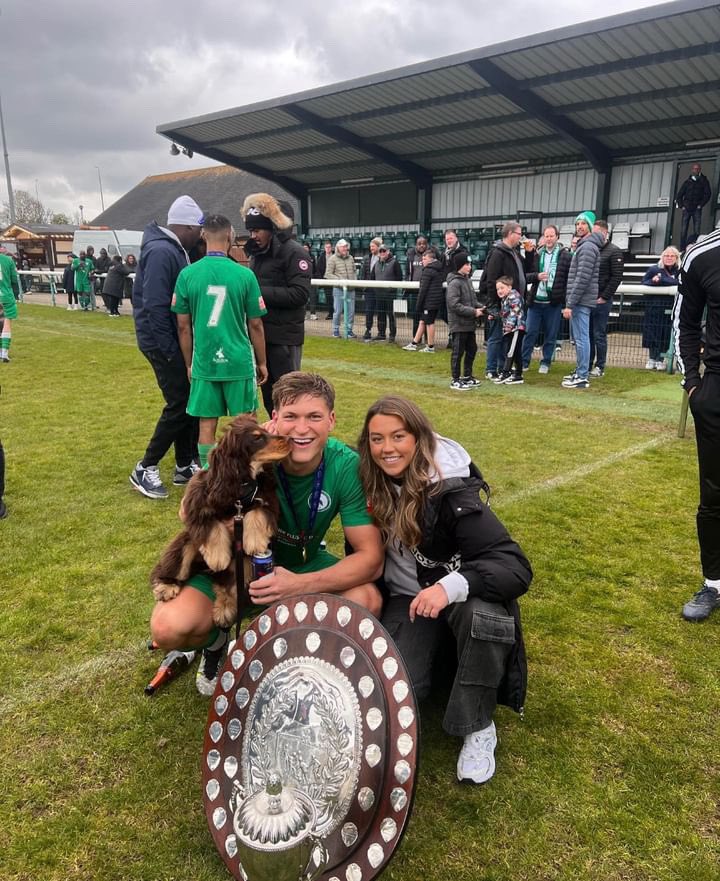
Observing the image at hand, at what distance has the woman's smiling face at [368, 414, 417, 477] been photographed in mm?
2424

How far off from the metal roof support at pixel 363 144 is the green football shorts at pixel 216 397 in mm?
17322

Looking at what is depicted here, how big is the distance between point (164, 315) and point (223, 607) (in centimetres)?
287

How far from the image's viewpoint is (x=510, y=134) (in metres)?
19.5

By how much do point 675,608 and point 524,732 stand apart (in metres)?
1.33

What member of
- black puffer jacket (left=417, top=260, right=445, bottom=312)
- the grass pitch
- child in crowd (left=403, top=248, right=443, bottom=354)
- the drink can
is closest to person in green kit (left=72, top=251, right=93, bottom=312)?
child in crowd (left=403, top=248, right=443, bottom=354)

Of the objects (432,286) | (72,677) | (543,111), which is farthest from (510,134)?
(72,677)

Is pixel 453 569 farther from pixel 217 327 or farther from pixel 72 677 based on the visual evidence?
pixel 217 327

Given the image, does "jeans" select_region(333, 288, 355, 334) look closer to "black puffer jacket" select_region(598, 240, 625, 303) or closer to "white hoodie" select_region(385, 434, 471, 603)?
"black puffer jacket" select_region(598, 240, 625, 303)

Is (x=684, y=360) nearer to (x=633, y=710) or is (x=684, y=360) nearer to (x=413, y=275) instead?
(x=633, y=710)

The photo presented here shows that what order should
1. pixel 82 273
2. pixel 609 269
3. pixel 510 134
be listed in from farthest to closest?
1. pixel 82 273
2. pixel 510 134
3. pixel 609 269

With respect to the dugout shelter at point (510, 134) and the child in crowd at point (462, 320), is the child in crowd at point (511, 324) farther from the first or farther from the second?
the dugout shelter at point (510, 134)

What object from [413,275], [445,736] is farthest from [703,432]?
[413,275]

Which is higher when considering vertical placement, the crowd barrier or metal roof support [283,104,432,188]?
metal roof support [283,104,432,188]

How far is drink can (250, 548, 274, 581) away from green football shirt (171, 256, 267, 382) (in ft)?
7.75
